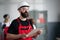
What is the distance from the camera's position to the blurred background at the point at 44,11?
3.77 feet

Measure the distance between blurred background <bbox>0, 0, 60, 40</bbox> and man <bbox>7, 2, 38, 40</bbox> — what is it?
4cm

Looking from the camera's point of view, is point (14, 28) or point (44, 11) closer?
point (14, 28)

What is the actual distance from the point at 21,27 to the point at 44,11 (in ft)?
0.80

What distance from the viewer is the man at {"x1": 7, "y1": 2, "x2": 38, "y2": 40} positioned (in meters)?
1.09

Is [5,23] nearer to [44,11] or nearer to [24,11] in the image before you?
[24,11]

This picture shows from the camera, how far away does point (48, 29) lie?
1.27 metres

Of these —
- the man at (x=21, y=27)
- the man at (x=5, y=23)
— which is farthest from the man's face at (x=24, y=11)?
the man at (x=5, y=23)

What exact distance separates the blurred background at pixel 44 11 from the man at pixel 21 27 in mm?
42

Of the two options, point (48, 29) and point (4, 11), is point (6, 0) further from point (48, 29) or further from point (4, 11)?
point (48, 29)

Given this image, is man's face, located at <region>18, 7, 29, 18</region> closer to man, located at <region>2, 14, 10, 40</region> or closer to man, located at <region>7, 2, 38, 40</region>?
man, located at <region>7, 2, 38, 40</region>

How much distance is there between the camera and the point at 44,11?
122 centimetres

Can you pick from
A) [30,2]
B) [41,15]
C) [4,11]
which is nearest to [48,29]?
[41,15]

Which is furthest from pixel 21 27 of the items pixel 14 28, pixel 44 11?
pixel 44 11

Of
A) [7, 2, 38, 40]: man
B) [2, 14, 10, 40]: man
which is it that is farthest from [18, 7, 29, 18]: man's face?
[2, 14, 10, 40]: man
